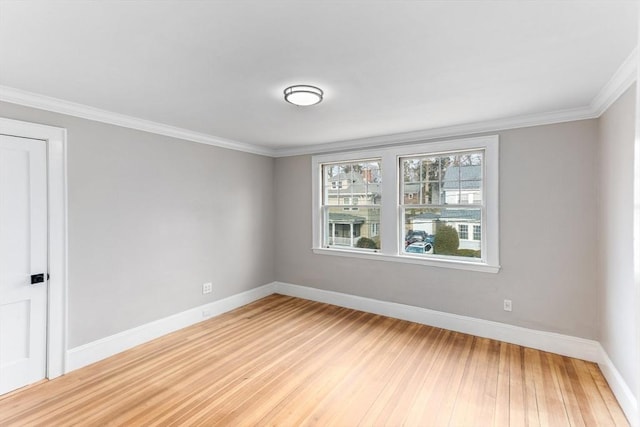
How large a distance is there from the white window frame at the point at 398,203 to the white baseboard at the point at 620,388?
115cm

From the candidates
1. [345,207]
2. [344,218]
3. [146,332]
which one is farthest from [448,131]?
[146,332]

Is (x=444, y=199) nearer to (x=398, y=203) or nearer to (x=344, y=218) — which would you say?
(x=398, y=203)

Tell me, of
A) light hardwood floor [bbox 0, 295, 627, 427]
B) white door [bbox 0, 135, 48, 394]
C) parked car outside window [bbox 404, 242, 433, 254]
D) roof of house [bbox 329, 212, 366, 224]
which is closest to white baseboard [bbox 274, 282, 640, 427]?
light hardwood floor [bbox 0, 295, 627, 427]

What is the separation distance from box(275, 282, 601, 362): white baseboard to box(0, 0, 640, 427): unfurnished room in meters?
0.02

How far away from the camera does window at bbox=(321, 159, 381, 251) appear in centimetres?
454

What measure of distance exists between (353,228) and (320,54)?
3.17 meters

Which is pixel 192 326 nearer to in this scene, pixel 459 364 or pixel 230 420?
pixel 230 420

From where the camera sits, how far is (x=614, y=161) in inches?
99.8

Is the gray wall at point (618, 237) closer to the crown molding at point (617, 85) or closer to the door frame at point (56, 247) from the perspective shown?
the crown molding at point (617, 85)

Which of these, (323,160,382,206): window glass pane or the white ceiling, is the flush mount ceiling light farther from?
(323,160,382,206): window glass pane

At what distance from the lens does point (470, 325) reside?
12.0 feet

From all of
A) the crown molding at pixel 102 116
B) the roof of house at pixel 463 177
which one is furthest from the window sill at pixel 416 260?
the crown molding at pixel 102 116

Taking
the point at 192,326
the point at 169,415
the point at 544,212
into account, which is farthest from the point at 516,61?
the point at 192,326

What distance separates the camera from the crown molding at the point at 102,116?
100 inches
